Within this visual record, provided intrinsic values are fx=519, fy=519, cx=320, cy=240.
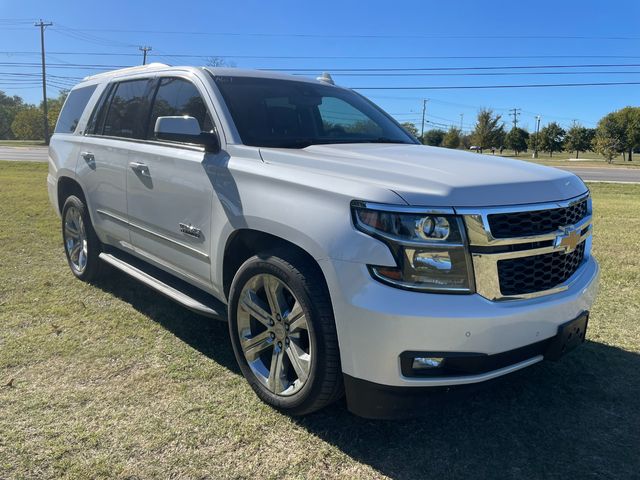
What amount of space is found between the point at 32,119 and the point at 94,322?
313 ft

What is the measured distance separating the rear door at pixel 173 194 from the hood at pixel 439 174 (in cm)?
61

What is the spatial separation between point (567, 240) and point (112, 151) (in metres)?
3.45

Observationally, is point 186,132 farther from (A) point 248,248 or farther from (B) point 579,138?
(B) point 579,138

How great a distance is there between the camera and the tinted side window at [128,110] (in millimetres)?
4094

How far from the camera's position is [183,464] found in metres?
2.45

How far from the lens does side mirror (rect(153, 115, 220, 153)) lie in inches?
121

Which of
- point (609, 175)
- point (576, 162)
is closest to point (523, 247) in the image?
point (609, 175)

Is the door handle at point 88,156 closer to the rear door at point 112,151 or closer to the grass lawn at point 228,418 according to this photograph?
the rear door at point 112,151

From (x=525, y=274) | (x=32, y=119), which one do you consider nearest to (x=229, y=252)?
(x=525, y=274)

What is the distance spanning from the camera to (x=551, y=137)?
72.1 meters

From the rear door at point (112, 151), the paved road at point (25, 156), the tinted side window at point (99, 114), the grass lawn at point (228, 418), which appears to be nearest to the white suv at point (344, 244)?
the rear door at point (112, 151)

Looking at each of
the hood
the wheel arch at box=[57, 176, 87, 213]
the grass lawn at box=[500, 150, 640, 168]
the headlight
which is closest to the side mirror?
the hood

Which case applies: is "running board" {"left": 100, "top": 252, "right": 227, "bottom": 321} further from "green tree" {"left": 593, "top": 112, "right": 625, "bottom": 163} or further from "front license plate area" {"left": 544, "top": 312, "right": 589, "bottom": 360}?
"green tree" {"left": 593, "top": 112, "right": 625, "bottom": 163}

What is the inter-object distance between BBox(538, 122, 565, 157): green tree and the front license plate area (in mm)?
76258
